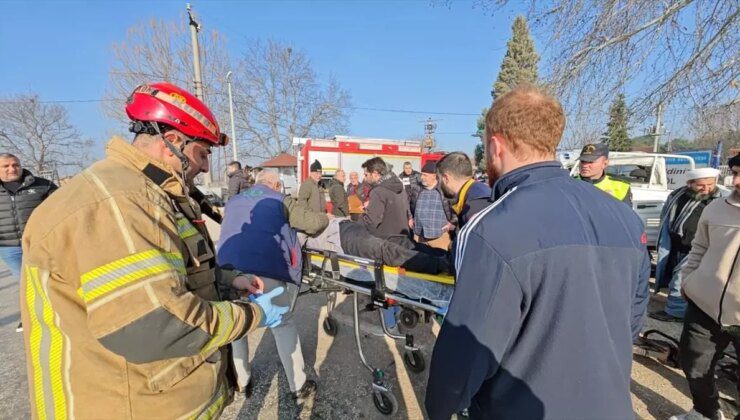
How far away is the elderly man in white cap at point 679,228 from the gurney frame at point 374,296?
310cm

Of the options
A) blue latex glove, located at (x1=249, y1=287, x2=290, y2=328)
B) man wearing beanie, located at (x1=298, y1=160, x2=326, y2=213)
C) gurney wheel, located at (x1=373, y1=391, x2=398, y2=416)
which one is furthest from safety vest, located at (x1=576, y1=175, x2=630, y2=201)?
man wearing beanie, located at (x1=298, y1=160, x2=326, y2=213)

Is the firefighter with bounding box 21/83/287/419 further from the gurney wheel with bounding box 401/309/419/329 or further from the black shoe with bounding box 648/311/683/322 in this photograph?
the black shoe with bounding box 648/311/683/322

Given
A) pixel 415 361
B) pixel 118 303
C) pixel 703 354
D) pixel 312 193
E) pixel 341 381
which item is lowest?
pixel 341 381

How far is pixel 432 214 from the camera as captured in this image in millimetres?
4219

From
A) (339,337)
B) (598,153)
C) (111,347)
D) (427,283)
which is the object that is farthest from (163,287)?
(598,153)

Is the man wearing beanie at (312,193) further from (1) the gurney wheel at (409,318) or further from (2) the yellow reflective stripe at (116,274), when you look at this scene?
(2) the yellow reflective stripe at (116,274)

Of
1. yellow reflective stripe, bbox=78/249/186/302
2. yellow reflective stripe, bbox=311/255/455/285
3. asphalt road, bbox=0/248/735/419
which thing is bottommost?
asphalt road, bbox=0/248/735/419

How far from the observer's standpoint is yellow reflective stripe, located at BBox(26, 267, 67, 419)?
1033mm

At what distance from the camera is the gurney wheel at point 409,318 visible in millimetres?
2818

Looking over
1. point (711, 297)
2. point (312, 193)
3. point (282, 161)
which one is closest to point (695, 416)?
point (711, 297)

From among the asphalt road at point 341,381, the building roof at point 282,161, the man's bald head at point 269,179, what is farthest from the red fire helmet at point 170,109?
the building roof at point 282,161

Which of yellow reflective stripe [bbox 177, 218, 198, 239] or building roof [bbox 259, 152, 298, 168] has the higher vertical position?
building roof [bbox 259, 152, 298, 168]

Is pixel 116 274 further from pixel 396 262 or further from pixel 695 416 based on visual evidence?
pixel 695 416

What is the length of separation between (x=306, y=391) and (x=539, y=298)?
2362 mm
